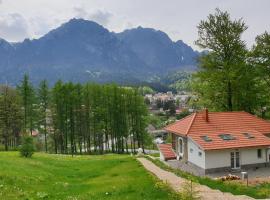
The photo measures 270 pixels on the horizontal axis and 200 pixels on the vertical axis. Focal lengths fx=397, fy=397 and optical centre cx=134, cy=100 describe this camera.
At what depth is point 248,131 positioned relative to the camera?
145ft

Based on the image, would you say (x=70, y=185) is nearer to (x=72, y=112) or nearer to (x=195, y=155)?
(x=195, y=155)

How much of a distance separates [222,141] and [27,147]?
2028cm

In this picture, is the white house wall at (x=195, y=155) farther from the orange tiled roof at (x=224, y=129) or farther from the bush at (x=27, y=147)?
the bush at (x=27, y=147)

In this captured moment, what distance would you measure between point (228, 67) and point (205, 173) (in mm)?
18597

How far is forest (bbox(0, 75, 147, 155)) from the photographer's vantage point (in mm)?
75625

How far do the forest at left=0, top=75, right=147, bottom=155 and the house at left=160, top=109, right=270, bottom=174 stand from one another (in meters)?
33.0

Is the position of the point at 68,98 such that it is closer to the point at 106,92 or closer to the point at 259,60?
the point at 106,92

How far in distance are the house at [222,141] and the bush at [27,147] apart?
16.3 m

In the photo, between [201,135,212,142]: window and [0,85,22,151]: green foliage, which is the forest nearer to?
[0,85,22,151]: green foliage

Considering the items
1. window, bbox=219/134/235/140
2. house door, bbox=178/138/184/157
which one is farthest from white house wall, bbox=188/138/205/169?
window, bbox=219/134/235/140

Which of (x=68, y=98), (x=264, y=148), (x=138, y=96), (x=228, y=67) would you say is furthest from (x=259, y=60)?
(x=68, y=98)

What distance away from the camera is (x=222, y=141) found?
133 ft

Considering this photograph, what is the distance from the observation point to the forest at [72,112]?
7562 centimetres

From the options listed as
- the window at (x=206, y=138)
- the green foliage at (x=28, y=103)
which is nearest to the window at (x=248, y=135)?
the window at (x=206, y=138)
